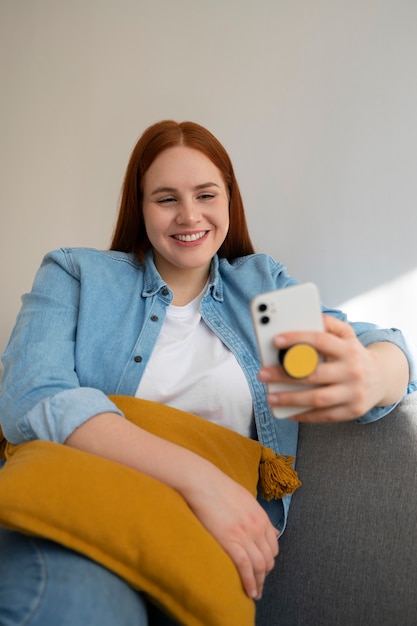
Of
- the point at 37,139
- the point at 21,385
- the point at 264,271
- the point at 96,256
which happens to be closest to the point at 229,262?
the point at 264,271

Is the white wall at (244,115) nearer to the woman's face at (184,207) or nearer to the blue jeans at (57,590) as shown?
the woman's face at (184,207)

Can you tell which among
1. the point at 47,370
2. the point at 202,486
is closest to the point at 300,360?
the point at 202,486

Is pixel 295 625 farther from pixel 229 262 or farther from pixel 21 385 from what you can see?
pixel 229 262

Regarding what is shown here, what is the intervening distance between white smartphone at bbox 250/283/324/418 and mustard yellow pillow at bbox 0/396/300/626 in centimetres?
23

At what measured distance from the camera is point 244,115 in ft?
4.87

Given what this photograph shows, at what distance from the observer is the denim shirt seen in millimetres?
930

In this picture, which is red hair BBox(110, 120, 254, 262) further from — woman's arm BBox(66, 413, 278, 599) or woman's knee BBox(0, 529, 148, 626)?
woman's knee BBox(0, 529, 148, 626)

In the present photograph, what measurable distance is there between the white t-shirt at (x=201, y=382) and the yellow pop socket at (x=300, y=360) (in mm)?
391

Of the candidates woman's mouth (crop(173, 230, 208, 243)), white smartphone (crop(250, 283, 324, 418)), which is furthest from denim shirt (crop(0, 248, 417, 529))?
white smartphone (crop(250, 283, 324, 418))

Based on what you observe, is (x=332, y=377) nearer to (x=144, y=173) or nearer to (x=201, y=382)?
(x=201, y=382)

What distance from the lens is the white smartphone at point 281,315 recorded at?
725 millimetres

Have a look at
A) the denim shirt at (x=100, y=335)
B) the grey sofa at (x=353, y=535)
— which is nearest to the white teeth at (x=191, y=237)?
the denim shirt at (x=100, y=335)

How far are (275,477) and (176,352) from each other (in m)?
0.32

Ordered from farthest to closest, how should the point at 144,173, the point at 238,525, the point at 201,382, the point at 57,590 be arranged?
the point at 144,173
the point at 201,382
the point at 238,525
the point at 57,590
